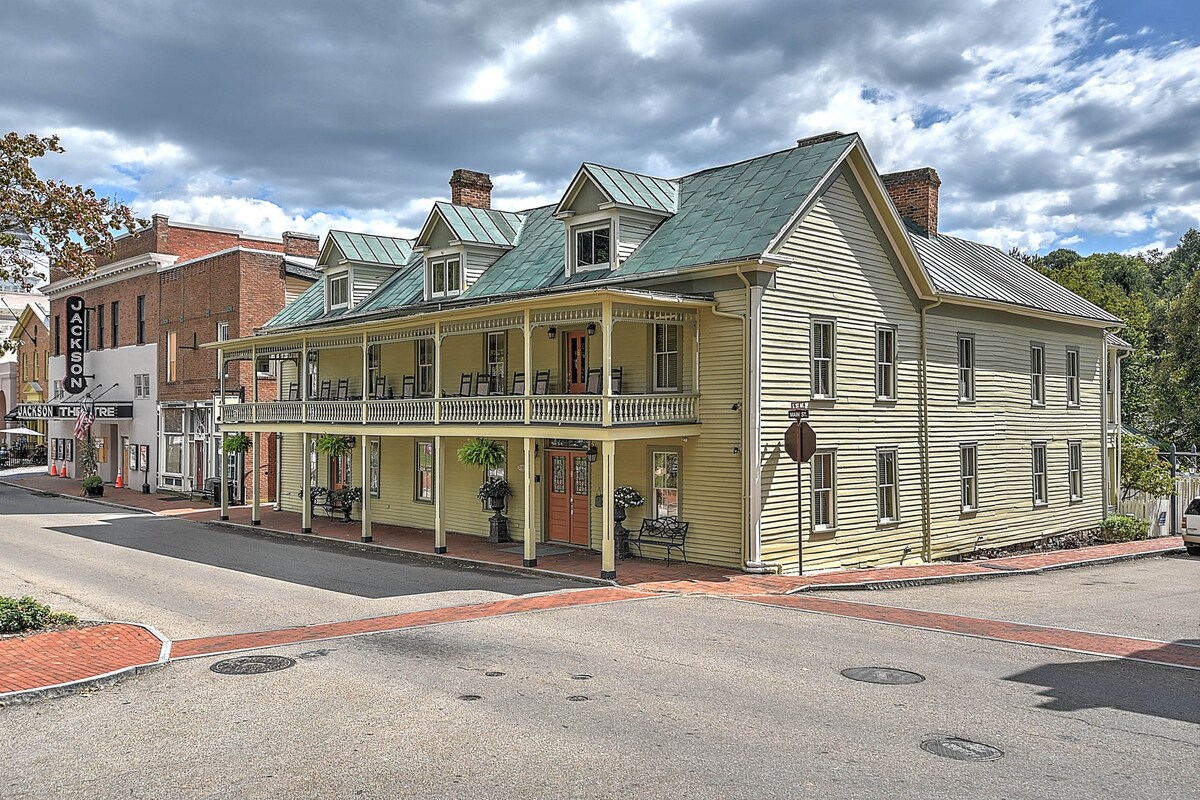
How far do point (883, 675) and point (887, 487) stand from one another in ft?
41.8

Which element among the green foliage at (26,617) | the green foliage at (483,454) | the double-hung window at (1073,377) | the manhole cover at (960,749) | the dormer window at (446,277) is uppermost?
the dormer window at (446,277)

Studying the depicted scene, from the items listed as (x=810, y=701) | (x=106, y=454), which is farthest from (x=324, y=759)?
(x=106, y=454)

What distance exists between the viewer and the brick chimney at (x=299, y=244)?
40656 millimetres

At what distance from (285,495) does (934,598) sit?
22.3 m

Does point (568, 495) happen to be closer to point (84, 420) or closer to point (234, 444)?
point (234, 444)

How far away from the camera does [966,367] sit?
25828mm

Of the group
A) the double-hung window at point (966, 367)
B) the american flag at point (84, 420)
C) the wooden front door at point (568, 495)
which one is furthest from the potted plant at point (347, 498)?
the american flag at point (84, 420)

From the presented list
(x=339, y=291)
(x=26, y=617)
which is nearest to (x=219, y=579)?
(x=26, y=617)

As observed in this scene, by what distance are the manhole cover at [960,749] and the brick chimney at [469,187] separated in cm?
2505

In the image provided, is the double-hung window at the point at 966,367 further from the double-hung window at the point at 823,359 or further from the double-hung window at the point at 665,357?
the double-hung window at the point at 665,357

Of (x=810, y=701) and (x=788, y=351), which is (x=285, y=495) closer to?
(x=788, y=351)

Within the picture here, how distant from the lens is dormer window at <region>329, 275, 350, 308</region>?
3052cm

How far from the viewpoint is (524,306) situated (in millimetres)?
19578

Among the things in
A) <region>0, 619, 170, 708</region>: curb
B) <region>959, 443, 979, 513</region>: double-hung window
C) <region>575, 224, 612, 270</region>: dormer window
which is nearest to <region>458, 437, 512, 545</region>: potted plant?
<region>575, 224, 612, 270</region>: dormer window
